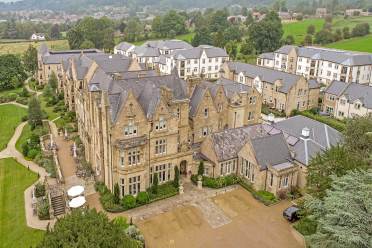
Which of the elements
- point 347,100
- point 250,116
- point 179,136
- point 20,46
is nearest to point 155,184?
point 179,136

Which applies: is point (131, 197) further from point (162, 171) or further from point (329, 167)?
point (329, 167)

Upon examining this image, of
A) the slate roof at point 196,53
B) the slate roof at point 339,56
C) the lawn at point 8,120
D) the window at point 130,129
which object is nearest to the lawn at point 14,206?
the lawn at point 8,120

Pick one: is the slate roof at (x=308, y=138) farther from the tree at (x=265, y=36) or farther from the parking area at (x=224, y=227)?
the tree at (x=265, y=36)

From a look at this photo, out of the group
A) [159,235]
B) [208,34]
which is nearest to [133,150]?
[159,235]

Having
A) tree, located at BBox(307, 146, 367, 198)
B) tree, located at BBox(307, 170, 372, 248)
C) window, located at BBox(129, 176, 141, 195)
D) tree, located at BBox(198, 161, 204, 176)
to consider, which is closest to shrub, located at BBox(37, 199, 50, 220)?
window, located at BBox(129, 176, 141, 195)

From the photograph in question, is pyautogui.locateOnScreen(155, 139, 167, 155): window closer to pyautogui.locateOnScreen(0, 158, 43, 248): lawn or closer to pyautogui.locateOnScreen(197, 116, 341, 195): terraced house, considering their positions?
pyautogui.locateOnScreen(197, 116, 341, 195): terraced house

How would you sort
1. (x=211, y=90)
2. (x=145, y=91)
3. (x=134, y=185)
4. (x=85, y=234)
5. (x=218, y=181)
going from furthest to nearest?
(x=211, y=90) → (x=218, y=181) → (x=145, y=91) → (x=134, y=185) → (x=85, y=234)
